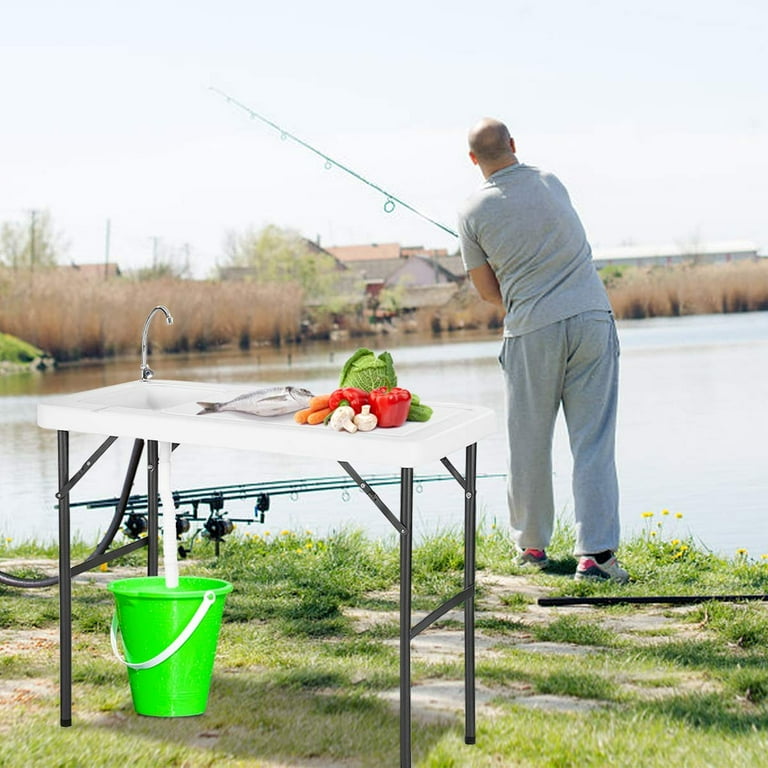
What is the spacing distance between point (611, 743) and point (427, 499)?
14.2 feet

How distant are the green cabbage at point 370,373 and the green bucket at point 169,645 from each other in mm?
545

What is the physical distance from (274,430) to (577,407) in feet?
5.89

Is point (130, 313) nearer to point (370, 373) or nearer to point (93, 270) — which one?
point (93, 270)

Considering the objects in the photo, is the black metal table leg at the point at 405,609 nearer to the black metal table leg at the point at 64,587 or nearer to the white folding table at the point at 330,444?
the white folding table at the point at 330,444

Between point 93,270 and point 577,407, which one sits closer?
point 577,407

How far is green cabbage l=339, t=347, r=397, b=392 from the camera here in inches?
116

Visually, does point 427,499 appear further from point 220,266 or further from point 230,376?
point 220,266

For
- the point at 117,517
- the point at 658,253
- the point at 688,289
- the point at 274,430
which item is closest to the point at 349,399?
the point at 274,430

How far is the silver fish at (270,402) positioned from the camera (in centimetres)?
299

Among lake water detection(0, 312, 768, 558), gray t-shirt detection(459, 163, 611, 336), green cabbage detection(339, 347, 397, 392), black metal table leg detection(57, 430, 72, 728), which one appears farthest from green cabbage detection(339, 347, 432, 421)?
gray t-shirt detection(459, 163, 611, 336)

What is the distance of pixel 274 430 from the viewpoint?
2775 mm

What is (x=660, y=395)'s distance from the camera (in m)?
12.8

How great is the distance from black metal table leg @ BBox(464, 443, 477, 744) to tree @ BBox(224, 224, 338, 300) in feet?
65.2

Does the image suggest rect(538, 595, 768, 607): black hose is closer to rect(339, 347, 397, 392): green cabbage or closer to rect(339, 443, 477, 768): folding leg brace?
rect(339, 443, 477, 768): folding leg brace
